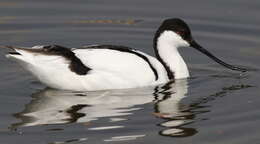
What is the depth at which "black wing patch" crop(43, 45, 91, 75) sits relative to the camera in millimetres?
12609

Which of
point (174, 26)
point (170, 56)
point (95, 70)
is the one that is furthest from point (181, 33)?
point (95, 70)

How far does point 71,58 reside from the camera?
498 inches

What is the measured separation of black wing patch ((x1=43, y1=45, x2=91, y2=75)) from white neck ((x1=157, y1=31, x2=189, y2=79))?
1617 millimetres

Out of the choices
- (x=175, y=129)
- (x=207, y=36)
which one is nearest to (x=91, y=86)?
(x=175, y=129)

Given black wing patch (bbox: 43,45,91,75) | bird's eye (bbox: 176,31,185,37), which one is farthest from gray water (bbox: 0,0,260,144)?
bird's eye (bbox: 176,31,185,37)

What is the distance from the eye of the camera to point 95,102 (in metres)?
12.4

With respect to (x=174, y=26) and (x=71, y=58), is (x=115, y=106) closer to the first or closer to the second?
(x=71, y=58)

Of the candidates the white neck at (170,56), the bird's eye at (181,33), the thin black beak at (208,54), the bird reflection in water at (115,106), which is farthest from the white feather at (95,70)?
the thin black beak at (208,54)

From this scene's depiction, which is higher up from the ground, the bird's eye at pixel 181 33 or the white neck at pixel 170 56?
the bird's eye at pixel 181 33

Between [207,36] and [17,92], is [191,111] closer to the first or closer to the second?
[17,92]

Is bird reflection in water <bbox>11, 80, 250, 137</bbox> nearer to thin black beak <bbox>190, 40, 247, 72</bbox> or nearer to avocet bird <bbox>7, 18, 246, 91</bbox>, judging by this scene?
avocet bird <bbox>7, 18, 246, 91</bbox>

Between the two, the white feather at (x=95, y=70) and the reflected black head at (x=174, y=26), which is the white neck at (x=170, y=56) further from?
the white feather at (x=95, y=70)

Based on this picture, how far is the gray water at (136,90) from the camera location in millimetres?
10977

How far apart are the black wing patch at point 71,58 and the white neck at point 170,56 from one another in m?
1.62
